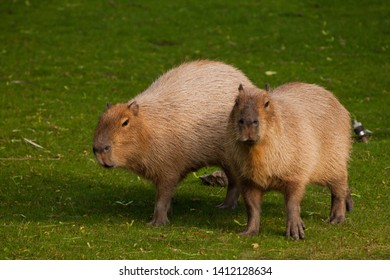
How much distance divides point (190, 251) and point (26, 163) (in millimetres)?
4200

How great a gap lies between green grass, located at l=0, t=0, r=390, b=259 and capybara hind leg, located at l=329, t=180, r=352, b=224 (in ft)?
0.39

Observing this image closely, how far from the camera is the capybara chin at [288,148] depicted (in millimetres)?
7590

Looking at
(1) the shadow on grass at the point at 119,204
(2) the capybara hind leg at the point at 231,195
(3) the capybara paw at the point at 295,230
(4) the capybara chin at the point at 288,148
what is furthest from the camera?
(2) the capybara hind leg at the point at 231,195

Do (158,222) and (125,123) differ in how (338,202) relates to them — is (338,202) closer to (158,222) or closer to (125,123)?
(158,222)

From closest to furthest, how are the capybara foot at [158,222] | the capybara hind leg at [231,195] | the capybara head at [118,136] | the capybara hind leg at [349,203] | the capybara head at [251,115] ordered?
1. the capybara head at [251,115]
2. the capybara head at [118,136]
3. the capybara foot at [158,222]
4. the capybara hind leg at [349,203]
5. the capybara hind leg at [231,195]

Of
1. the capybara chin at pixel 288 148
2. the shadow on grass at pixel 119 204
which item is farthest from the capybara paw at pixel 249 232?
the shadow on grass at pixel 119 204

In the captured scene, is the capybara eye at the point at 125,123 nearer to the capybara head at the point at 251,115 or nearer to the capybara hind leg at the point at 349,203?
the capybara head at the point at 251,115

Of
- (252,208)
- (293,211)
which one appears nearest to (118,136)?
(252,208)

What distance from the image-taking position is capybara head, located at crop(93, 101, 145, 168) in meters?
8.21

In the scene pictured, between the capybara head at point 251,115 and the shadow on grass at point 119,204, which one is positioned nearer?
the capybara head at point 251,115

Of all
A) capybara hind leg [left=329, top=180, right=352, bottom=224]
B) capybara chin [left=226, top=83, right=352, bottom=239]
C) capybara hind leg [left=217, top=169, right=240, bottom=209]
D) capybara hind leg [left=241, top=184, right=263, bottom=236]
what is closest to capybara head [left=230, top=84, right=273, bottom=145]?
capybara chin [left=226, top=83, right=352, bottom=239]

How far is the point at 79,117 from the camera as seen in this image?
13273 mm
